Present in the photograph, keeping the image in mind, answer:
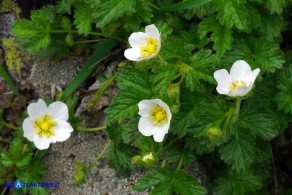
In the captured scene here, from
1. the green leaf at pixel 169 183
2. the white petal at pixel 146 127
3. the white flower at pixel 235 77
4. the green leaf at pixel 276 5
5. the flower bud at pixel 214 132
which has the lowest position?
the green leaf at pixel 169 183

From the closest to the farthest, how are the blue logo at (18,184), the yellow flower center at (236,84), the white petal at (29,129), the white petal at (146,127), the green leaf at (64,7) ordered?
the yellow flower center at (236,84) < the white petal at (146,127) < the white petal at (29,129) < the blue logo at (18,184) < the green leaf at (64,7)

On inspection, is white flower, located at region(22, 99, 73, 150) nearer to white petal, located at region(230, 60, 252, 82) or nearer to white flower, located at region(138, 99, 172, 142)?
white flower, located at region(138, 99, 172, 142)

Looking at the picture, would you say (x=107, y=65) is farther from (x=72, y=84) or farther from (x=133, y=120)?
(x=133, y=120)

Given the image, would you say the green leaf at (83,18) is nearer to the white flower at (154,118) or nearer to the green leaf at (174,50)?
the green leaf at (174,50)

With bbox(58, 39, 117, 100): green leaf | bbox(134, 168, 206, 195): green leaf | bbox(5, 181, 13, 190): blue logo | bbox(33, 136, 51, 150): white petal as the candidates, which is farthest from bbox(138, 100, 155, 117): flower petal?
bbox(5, 181, 13, 190): blue logo

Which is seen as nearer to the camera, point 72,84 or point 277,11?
point 277,11

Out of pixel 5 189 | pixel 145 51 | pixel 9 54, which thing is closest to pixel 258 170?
pixel 145 51

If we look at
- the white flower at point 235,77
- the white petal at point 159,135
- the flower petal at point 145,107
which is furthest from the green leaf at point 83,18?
the white flower at point 235,77
